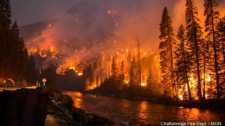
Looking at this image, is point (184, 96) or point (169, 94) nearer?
point (184, 96)

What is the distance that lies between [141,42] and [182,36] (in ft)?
286

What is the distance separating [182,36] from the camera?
56656 millimetres

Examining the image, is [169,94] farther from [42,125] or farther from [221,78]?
[42,125]

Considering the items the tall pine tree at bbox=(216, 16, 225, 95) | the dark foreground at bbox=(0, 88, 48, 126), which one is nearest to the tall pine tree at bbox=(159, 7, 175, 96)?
the tall pine tree at bbox=(216, 16, 225, 95)

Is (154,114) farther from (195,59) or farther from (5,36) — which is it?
(5,36)

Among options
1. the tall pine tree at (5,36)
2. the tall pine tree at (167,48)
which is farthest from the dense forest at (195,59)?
the tall pine tree at (5,36)

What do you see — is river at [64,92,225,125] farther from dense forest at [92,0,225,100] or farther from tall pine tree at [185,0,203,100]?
tall pine tree at [185,0,203,100]

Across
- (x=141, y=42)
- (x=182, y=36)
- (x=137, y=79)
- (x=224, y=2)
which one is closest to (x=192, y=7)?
(x=182, y=36)

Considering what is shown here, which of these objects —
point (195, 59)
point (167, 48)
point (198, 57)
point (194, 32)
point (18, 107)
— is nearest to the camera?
point (18, 107)

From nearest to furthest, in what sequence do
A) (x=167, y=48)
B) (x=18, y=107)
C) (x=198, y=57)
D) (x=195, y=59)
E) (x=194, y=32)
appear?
(x=18, y=107), (x=194, y=32), (x=198, y=57), (x=195, y=59), (x=167, y=48)

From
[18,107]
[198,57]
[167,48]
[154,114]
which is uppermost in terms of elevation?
[167,48]

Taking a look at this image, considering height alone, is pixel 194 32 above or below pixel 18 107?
above

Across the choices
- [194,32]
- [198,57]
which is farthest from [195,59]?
[194,32]

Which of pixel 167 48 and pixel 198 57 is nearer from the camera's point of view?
pixel 198 57
